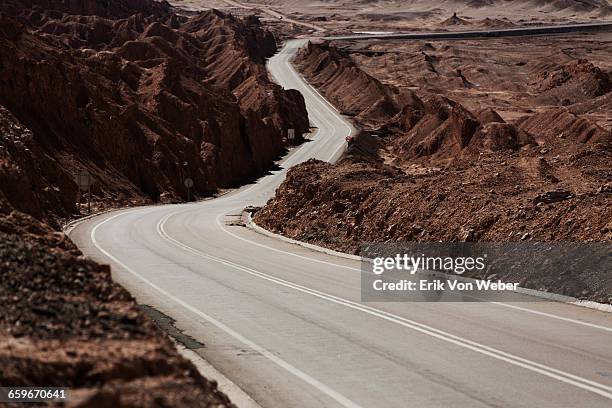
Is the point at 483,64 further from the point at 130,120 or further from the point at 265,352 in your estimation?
the point at 265,352

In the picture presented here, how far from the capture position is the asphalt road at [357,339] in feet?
33.4

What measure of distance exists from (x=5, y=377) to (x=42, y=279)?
8.33 feet

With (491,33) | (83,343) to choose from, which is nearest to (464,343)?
(83,343)

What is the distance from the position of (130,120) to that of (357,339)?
45.8m

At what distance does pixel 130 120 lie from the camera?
2223 inches

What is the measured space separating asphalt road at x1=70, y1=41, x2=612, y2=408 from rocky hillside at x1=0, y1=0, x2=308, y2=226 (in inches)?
280

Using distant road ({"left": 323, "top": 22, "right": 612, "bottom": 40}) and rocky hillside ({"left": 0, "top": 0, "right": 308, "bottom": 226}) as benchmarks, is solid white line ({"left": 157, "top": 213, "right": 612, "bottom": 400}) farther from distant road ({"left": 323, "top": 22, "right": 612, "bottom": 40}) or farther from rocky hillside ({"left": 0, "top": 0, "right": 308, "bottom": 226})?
distant road ({"left": 323, "top": 22, "right": 612, "bottom": 40})

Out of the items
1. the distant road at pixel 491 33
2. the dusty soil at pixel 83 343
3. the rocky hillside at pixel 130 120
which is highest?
the distant road at pixel 491 33

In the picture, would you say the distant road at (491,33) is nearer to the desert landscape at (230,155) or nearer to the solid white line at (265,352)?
the desert landscape at (230,155)

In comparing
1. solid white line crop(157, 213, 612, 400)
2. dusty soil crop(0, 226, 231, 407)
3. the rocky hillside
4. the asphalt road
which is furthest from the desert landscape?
solid white line crop(157, 213, 612, 400)

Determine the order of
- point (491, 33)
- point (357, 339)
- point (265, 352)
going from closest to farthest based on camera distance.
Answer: point (265, 352), point (357, 339), point (491, 33)

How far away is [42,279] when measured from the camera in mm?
8570

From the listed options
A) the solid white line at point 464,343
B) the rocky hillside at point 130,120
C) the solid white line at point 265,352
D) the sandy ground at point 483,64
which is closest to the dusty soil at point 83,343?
the solid white line at point 265,352

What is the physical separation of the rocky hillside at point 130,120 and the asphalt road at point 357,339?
7110 mm
